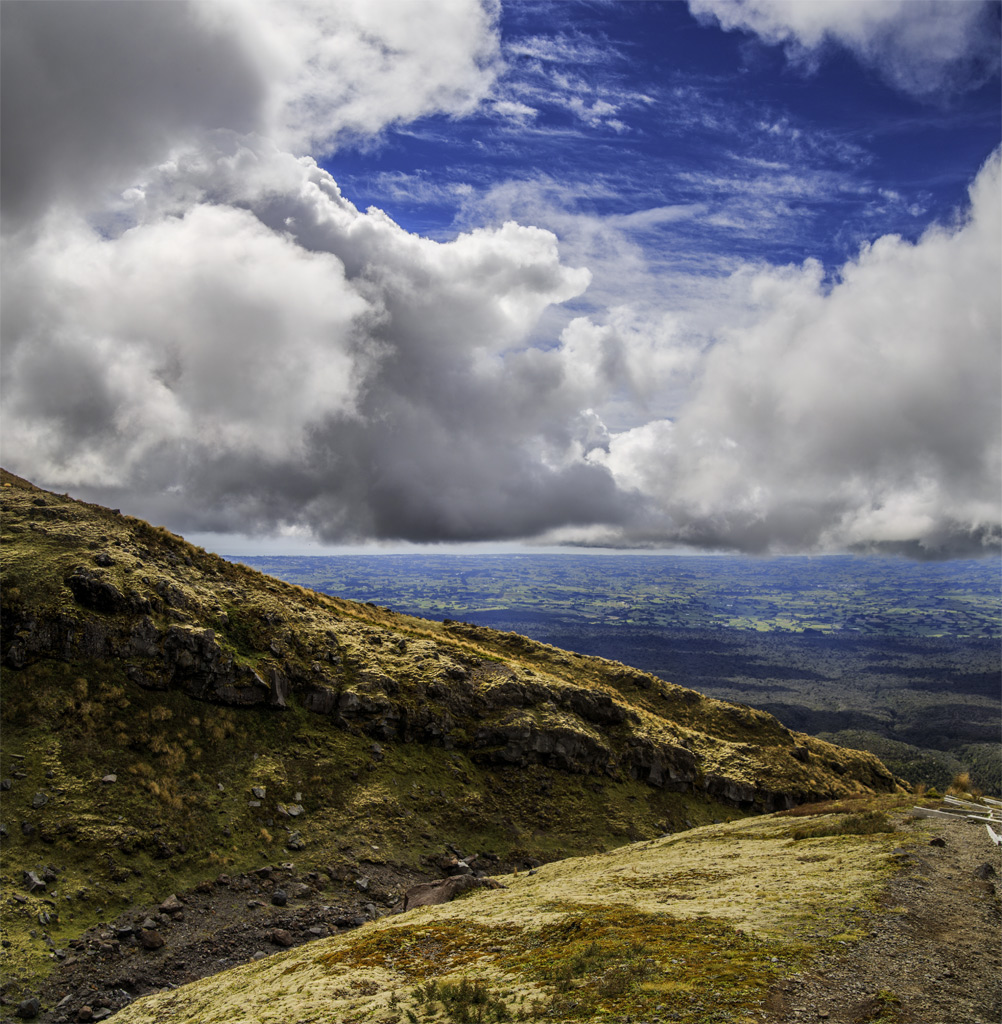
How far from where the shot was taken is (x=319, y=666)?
5806cm

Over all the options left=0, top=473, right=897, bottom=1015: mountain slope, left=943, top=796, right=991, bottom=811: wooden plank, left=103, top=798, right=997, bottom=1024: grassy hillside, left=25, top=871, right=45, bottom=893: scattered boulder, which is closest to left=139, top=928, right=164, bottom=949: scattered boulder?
left=0, top=473, right=897, bottom=1015: mountain slope

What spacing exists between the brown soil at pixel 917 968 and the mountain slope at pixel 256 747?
31195mm

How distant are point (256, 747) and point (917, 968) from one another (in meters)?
46.4

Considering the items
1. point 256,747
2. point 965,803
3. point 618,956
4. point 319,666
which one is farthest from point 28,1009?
point 965,803

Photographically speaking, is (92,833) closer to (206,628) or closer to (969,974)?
(206,628)

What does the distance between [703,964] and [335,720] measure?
145 ft

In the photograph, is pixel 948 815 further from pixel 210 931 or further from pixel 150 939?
pixel 150 939

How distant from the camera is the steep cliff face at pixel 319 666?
160 ft

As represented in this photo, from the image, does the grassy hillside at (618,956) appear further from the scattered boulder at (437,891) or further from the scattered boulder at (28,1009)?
the scattered boulder at (28,1009)

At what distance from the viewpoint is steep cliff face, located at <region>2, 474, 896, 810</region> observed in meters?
48.8

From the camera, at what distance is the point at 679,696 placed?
8456 centimetres

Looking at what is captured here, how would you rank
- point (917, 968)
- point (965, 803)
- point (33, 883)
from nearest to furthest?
point (917, 968), point (33, 883), point (965, 803)

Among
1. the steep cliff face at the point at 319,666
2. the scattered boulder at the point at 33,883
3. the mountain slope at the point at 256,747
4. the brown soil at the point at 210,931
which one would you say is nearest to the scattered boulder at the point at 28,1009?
the brown soil at the point at 210,931

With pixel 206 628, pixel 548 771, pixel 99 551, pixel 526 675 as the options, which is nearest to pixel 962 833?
pixel 548 771
